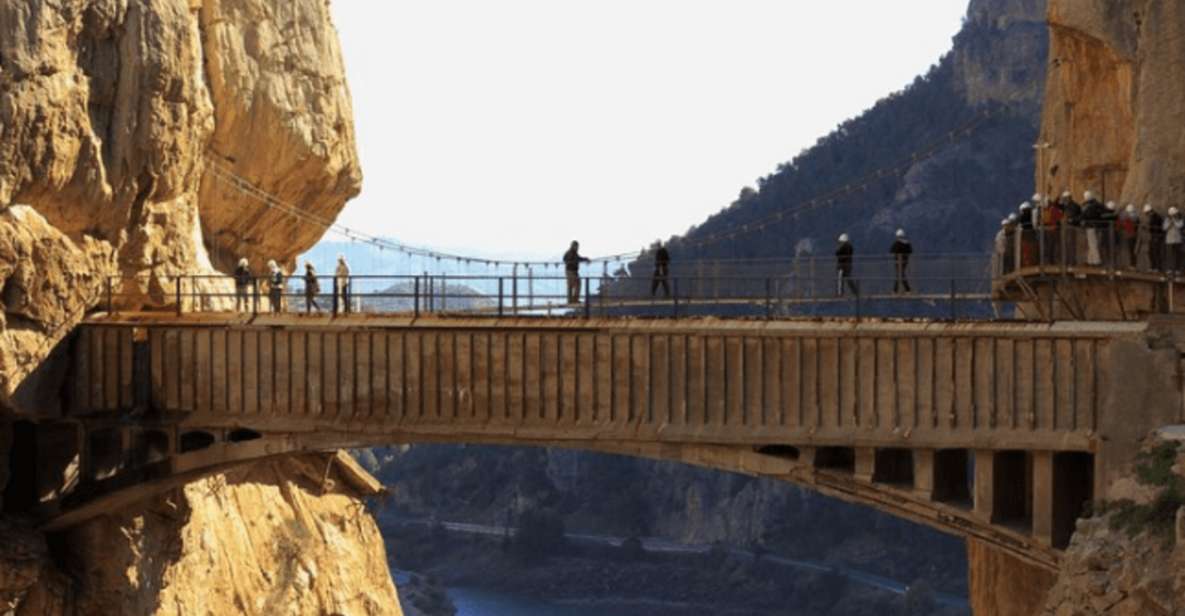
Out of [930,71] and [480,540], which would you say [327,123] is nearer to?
[480,540]

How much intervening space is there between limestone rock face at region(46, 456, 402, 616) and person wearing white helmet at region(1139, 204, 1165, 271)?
18.8 metres

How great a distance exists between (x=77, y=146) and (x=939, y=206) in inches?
3931

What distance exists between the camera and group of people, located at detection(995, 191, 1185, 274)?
41.4 metres

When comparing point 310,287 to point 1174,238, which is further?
point 310,287

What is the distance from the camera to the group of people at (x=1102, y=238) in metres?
41.4

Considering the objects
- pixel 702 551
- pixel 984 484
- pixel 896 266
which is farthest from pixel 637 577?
pixel 984 484

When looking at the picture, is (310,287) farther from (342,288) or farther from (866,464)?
(866,464)

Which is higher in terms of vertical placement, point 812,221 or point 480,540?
point 812,221

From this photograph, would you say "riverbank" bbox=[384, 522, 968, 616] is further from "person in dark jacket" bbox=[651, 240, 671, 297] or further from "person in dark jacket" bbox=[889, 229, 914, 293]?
"person in dark jacket" bbox=[889, 229, 914, 293]

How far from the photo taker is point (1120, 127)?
48.7 m

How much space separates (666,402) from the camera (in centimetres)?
3988

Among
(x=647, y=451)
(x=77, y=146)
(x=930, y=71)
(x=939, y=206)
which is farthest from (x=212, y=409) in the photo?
(x=930, y=71)

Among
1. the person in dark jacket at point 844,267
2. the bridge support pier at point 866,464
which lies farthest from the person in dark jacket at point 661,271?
the bridge support pier at point 866,464

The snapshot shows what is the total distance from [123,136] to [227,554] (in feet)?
42.2
